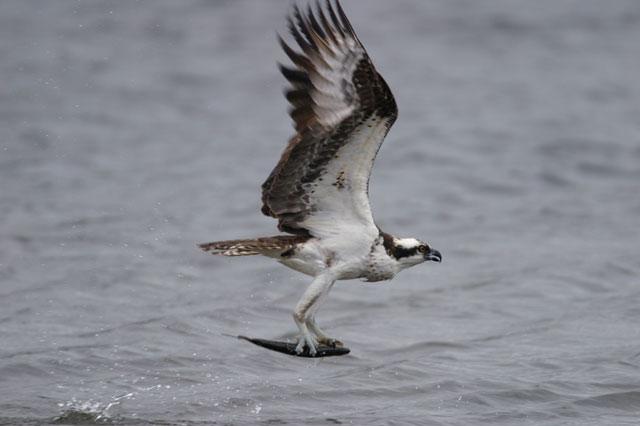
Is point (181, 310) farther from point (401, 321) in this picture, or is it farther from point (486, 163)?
point (486, 163)

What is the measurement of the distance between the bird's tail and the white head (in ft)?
2.05

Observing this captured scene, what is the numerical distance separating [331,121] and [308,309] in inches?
48.1

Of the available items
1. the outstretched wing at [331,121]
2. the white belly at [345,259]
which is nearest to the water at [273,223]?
the white belly at [345,259]

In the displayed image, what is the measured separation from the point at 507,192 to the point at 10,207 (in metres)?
6.02

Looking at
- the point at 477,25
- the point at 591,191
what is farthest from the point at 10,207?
the point at 477,25

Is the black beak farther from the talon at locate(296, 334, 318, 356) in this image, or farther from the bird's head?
the talon at locate(296, 334, 318, 356)

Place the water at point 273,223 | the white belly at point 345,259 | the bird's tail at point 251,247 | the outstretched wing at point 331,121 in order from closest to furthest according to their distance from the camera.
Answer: the outstretched wing at point 331,121
the bird's tail at point 251,247
the white belly at point 345,259
the water at point 273,223

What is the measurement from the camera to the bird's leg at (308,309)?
7969 millimetres

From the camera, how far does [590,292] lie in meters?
12.2

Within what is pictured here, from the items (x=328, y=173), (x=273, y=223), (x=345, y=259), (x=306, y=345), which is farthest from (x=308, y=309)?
(x=273, y=223)

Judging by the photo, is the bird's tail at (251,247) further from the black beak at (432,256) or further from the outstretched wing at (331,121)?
the black beak at (432,256)

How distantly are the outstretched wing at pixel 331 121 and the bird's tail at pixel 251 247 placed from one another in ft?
0.82

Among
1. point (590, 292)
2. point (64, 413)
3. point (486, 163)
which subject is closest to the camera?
point (64, 413)

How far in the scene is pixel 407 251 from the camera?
824cm
